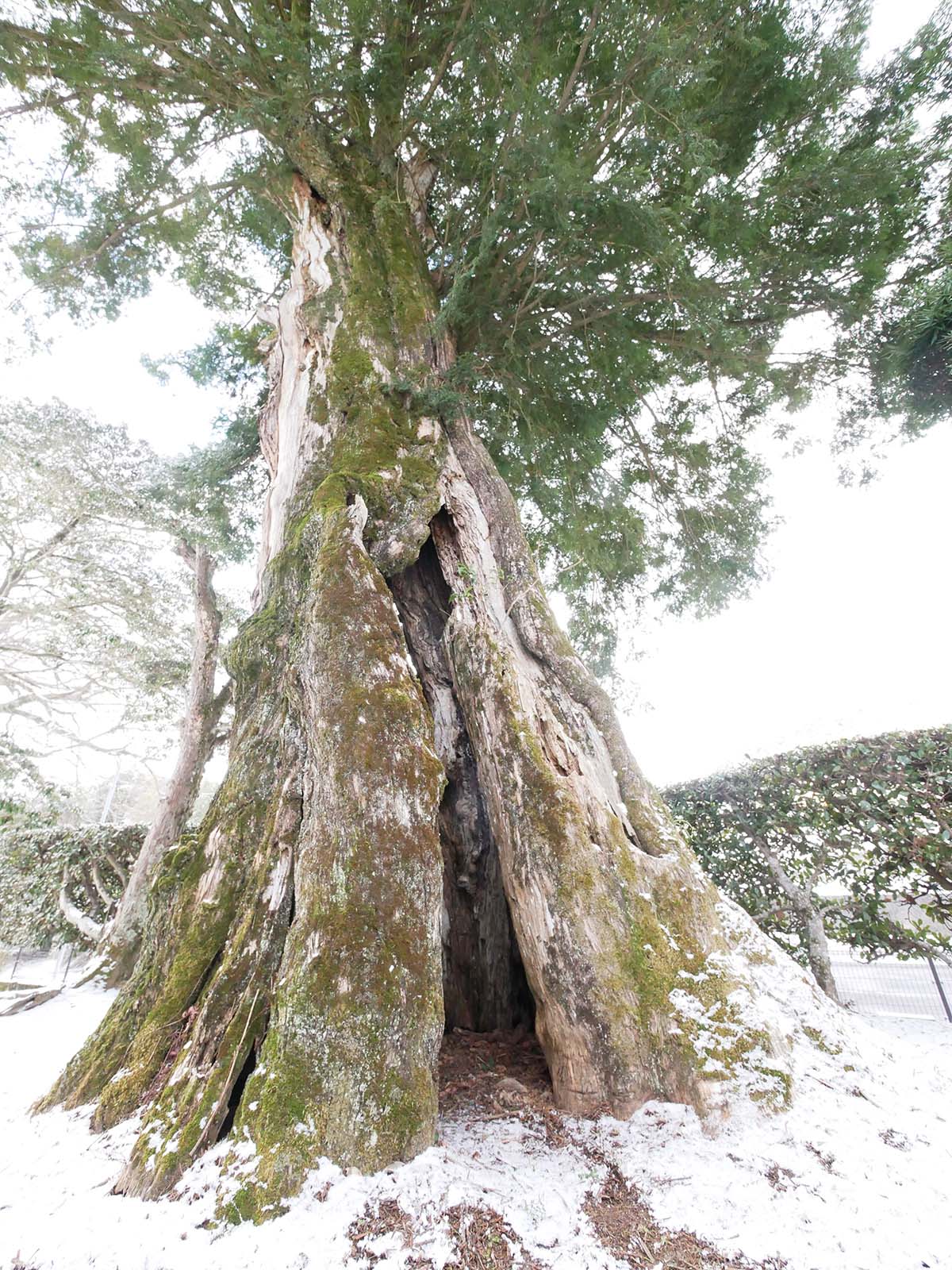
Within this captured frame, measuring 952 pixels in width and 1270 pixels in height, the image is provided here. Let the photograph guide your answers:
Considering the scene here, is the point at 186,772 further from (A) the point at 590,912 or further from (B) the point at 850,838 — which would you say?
(B) the point at 850,838

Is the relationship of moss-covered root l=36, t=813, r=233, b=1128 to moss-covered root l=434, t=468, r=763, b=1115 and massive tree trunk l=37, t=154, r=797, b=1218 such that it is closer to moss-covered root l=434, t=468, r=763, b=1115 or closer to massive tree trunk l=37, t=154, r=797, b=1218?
massive tree trunk l=37, t=154, r=797, b=1218

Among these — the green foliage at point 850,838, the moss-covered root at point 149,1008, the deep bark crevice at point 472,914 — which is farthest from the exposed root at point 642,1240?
the green foliage at point 850,838

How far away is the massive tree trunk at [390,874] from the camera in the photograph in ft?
5.76

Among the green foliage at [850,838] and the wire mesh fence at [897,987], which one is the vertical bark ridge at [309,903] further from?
the wire mesh fence at [897,987]

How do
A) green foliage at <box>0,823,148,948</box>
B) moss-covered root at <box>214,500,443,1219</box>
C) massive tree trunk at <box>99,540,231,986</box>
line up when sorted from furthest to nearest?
green foliage at <box>0,823,148,948</box> < massive tree trunk at <box>99,540,231,986</box> < moss-covered root at <box>214,500,443,1219</box>

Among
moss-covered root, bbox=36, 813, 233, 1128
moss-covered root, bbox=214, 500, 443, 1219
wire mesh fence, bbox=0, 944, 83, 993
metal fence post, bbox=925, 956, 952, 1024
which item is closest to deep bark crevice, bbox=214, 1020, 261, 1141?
moss-covered root, bbox=214, 500, 443, 1219

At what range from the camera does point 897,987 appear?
201 inches

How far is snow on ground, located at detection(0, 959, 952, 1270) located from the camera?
1.38 m

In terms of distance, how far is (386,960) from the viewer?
1.86 meters

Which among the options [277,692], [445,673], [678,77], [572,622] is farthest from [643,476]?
[277,692]

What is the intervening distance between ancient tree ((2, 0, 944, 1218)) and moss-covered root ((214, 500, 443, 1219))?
1cm

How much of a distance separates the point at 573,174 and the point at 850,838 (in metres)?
5.31

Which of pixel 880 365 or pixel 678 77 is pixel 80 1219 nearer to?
pixel 678 77

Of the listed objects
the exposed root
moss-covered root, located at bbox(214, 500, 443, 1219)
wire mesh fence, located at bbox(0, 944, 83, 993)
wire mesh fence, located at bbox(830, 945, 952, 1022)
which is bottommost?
wire mesh fence, located at bbox(830, 945, 952, 1022)
